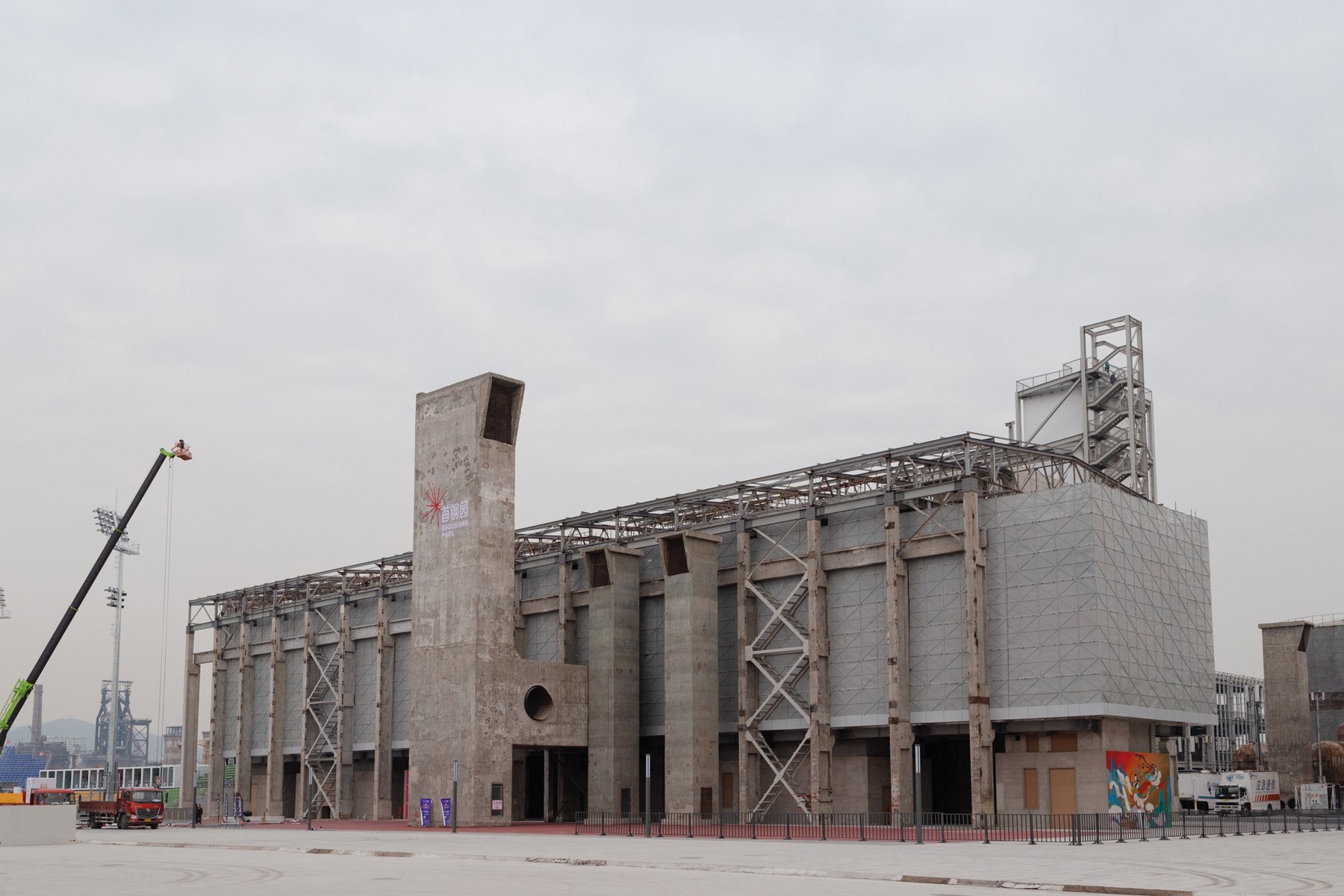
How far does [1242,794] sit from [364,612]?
57189 millimetres

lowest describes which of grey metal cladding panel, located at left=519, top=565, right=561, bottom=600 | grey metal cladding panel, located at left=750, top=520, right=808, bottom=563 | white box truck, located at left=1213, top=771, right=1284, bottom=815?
white box truck, located at left=1213, top=771, right=1284, bottom=815

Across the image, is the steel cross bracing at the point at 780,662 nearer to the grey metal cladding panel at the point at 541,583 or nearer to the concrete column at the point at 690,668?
the concrete column at the point at 690,668

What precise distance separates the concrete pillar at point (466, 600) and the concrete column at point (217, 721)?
41.5m

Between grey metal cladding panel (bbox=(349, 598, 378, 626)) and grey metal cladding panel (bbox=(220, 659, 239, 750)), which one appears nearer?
grey metal cladding panel (bbox=(349, 598, 378, 626))

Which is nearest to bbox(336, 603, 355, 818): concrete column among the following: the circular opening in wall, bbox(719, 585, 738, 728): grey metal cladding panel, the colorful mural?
the circular opening in wall

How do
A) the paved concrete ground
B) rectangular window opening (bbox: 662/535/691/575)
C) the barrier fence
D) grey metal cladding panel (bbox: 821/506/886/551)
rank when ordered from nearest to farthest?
the paved concrete ground, the barrier fence, grey metal cladding panel (bbox: 821/506/886/551), rectangular window opening (bbox: 662/535/691/575)

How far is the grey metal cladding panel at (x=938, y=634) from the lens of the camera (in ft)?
190

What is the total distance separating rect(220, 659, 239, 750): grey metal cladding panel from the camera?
101500mm

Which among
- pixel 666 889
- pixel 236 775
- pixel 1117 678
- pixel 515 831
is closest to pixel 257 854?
pixel 515 831

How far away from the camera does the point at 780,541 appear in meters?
65.6

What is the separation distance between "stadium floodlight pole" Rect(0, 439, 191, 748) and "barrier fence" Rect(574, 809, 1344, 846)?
27006 mm

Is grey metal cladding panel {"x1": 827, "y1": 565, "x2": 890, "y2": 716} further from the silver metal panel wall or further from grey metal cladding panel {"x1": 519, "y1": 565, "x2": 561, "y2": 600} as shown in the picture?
the silver metal panel wall

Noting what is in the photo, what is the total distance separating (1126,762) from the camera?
56250 mm

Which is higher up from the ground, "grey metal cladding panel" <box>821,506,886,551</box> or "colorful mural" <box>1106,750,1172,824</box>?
"grey metal cladding panel" <box>821,506,886,551</box>
